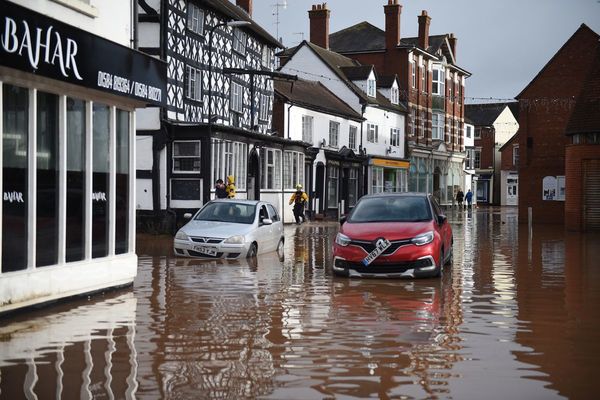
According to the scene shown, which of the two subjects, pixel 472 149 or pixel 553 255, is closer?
pixel 553 255

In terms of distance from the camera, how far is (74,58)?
1141cm

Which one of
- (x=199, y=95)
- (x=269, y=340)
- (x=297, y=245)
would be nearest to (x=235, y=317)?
(x=269, y=340)

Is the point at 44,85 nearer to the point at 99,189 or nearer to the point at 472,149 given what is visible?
the point at 99,189

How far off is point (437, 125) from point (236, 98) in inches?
1373

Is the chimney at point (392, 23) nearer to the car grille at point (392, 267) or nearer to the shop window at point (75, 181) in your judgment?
the car grille at point (392, 267)

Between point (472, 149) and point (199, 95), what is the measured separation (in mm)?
53215

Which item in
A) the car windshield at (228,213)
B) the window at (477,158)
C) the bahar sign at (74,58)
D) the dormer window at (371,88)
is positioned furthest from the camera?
the window at (477,158)

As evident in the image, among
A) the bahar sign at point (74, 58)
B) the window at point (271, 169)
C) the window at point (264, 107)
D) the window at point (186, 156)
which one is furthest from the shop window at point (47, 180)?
the window at point (264, 107)

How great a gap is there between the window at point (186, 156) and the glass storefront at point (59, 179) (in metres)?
17.7

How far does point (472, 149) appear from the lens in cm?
8281

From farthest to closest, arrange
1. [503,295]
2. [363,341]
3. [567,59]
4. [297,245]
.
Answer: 1. [567,59]
2. [297,245]
3. [503,295]
4. [363,341]

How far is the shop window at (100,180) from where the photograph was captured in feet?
41.2

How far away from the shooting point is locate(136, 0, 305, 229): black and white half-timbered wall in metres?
30.9

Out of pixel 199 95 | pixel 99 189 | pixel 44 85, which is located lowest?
pixel 99 189
